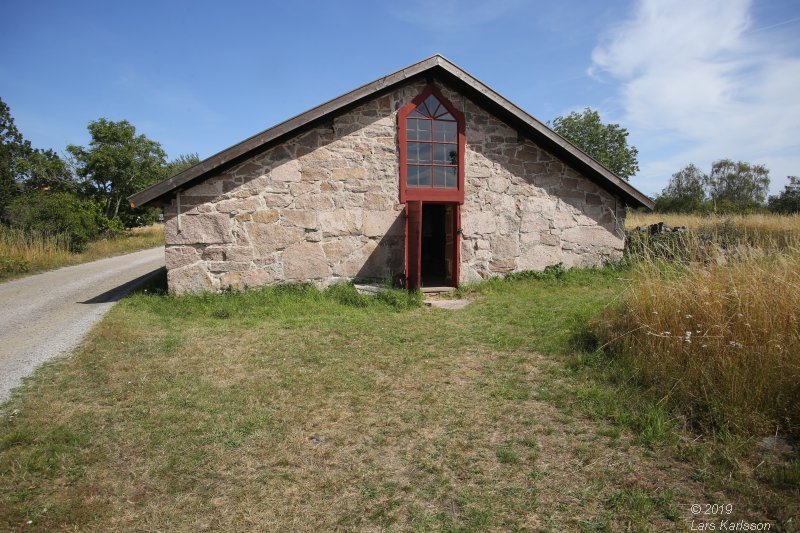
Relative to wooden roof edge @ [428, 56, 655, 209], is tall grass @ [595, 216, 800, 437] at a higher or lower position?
lower

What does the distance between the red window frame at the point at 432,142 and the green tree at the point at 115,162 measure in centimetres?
1956

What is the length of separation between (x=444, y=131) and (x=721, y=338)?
6891 mm

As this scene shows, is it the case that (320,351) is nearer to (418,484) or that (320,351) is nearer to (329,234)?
(418,484)

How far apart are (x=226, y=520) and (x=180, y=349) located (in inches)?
142

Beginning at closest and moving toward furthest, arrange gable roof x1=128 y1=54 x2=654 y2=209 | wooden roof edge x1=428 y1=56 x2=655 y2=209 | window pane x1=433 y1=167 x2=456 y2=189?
gable roof x1=128 y1=54 x2=654 y2=209
wooden roof edge x1=428 y1=56 x2=655 y2=209
window pane x1=433 y1=167 x2=456 y2=189

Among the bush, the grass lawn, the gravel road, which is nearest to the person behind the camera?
the grass lawn

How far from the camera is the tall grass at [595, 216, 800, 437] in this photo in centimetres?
350

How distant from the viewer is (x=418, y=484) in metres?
3.04

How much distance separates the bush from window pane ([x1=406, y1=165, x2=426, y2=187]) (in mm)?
12951

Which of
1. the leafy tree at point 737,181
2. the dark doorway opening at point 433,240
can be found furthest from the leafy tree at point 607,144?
the dark doorway opening at point 433,240

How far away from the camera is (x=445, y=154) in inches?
379

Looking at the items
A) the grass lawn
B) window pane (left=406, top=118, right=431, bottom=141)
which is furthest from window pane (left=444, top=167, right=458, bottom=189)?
the grass lawn

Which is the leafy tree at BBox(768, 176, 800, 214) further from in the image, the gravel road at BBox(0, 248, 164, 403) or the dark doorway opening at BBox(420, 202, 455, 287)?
the gravel road at BBox(0, 248, 164, 403)

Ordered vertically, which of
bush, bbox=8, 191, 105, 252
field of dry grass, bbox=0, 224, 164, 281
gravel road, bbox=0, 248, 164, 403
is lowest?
gravel road, bbox=0, 248, 164, 403
